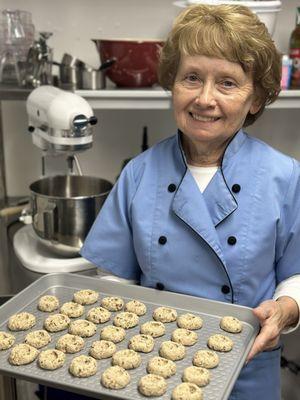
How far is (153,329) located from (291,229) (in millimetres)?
350

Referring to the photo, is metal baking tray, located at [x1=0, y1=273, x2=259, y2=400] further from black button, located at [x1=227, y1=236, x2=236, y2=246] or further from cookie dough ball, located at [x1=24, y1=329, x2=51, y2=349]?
black button, located at [x1=227, y1=236, x2=236, y2=246]

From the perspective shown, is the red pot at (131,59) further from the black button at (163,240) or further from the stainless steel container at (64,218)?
the black button at (163,240)

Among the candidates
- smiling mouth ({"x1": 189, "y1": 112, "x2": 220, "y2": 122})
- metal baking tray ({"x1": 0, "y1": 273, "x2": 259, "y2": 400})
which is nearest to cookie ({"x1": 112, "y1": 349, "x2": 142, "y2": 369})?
metal baking tray ({"x1": 0, "y1": 273, "x2": 259, "y2": 400})

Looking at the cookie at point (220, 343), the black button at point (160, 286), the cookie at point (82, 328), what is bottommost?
the cookie at point (82, 328)

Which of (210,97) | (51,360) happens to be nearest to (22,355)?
(51,360)

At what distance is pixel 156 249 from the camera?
113 cm

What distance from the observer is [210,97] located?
1.02 meters

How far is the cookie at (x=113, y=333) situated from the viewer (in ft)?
3.53

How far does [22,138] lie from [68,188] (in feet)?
1.50

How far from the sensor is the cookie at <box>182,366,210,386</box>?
0.94 meters

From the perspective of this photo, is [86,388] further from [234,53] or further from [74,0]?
[74,0]

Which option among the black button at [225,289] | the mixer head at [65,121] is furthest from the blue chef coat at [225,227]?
the mixer head at [65,121]

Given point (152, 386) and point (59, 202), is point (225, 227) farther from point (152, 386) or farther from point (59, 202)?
point (59, 202)

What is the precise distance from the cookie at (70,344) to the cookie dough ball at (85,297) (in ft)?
0.40
